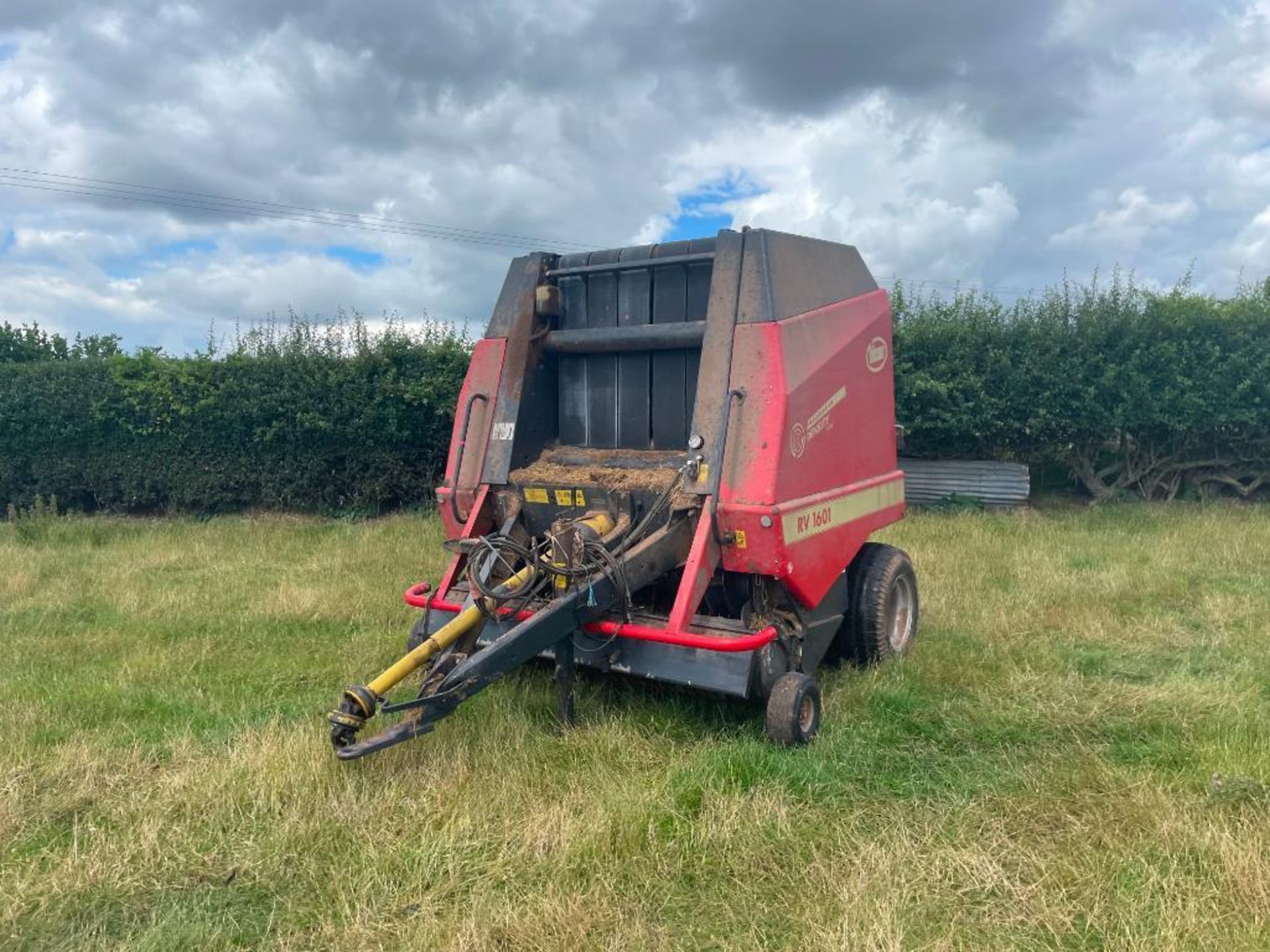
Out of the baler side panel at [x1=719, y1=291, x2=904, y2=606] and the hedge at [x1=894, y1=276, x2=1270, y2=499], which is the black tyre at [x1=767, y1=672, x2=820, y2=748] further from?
the hedge at [x1=894, y1=276, x2=1270, y2=499]

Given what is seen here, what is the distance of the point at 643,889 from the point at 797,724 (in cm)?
130

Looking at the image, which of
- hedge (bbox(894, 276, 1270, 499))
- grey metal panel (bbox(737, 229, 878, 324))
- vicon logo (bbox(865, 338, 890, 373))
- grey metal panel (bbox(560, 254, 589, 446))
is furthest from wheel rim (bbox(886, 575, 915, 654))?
hedge (bbox(894, 276, 1270, 499))

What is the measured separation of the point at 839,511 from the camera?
505 centimetres

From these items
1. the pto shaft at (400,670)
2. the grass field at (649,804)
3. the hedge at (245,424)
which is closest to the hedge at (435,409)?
the hedge at (245,424)

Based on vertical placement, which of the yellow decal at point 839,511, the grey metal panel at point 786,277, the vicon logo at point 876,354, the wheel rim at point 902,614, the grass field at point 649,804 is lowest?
the grass field at point 649,804

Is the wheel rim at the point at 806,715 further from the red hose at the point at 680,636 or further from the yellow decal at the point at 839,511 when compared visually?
the yellow decal at the point at 839,511

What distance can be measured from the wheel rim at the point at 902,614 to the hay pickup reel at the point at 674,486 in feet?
0.07

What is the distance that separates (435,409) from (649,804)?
887 centimetres

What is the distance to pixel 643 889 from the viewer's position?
3.14 m

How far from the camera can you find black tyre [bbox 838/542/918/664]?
18.0 feet

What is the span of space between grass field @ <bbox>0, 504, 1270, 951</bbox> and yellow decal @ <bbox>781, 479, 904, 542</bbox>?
0.89 meters

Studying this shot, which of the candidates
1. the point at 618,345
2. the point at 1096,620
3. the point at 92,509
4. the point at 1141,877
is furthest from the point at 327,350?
the point at 1141,877

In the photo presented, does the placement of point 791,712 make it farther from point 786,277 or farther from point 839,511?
point 786,277

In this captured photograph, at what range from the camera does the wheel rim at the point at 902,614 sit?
579cm
